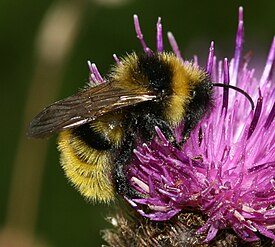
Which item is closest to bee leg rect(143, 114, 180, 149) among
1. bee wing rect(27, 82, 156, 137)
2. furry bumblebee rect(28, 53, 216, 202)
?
furry bumblebee rect(28, 53, 216, 202)

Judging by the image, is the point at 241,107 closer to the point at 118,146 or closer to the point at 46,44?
the point at 118,146

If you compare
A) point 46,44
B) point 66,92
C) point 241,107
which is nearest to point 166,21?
point 66,92

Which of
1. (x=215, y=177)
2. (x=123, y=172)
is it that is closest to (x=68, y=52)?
(x=123, y=172)

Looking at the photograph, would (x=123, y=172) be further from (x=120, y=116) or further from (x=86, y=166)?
(x=120, y=116)

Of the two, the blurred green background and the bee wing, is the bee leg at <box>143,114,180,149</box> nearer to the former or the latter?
the bee wing

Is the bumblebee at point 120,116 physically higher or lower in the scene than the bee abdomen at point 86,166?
higher

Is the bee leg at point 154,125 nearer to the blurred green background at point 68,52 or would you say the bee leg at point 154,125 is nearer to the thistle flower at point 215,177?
the thistle flower at point 215,177

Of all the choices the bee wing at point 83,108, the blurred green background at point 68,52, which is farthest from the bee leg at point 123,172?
the blurred green background at point 68,52
